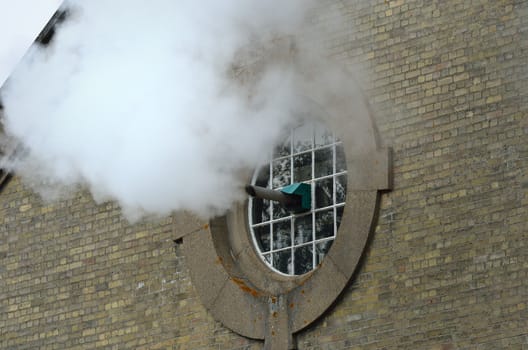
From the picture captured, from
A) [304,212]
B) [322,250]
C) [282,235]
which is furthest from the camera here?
[282,235]

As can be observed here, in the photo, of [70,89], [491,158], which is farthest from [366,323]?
[70,89]

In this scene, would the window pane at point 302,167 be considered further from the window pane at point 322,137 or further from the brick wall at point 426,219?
the brick wall at point 426,219

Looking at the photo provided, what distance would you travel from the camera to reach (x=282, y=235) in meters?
17.0

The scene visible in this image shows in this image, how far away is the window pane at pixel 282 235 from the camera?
55.7 ft

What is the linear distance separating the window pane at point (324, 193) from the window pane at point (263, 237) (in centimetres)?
61

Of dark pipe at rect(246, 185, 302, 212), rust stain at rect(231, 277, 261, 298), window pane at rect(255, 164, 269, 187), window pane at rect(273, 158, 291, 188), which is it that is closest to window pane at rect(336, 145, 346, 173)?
dark pipe at rect(246, 185, 302, 212)

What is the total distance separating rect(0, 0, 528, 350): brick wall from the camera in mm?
15359

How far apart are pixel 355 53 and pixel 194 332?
3002mm

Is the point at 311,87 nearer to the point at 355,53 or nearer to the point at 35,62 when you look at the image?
the point at 355,53

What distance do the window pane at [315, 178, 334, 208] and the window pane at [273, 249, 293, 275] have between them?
536 millimetres

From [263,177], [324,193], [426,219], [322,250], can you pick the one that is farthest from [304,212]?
[426,219]

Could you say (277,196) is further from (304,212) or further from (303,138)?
(303,138)

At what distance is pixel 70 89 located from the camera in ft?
61.8

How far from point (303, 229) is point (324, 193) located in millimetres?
389
